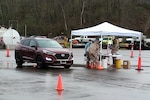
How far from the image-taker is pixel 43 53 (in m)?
20.3

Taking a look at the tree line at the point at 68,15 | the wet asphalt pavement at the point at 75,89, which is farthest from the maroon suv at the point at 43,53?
the tree line at the point at 68,15

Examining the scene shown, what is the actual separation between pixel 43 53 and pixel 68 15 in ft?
209

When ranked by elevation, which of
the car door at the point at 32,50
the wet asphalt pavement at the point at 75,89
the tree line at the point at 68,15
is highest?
the tree line at the point at 68,15

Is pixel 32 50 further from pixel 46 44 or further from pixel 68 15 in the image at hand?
pixel 68 15

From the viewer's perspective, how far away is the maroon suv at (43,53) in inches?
797

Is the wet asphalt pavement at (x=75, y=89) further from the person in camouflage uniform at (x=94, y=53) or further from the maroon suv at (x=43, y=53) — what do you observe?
the person in camouflage uniform at (x=94, y=53)

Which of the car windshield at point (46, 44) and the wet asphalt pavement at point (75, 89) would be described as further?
the car windshield at point (46, 44)

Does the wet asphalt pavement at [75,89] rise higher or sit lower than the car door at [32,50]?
lower

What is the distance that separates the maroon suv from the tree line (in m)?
52.1

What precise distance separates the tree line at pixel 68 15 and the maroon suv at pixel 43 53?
52100 millimetres

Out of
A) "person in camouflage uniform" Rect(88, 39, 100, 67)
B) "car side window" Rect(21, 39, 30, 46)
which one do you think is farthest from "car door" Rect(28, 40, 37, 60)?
"person in camouflage uniform" Rect(88, 39, 100, 67)

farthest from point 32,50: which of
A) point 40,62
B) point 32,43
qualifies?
point 40,62

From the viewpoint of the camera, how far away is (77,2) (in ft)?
280

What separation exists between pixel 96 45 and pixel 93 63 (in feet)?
3.33
